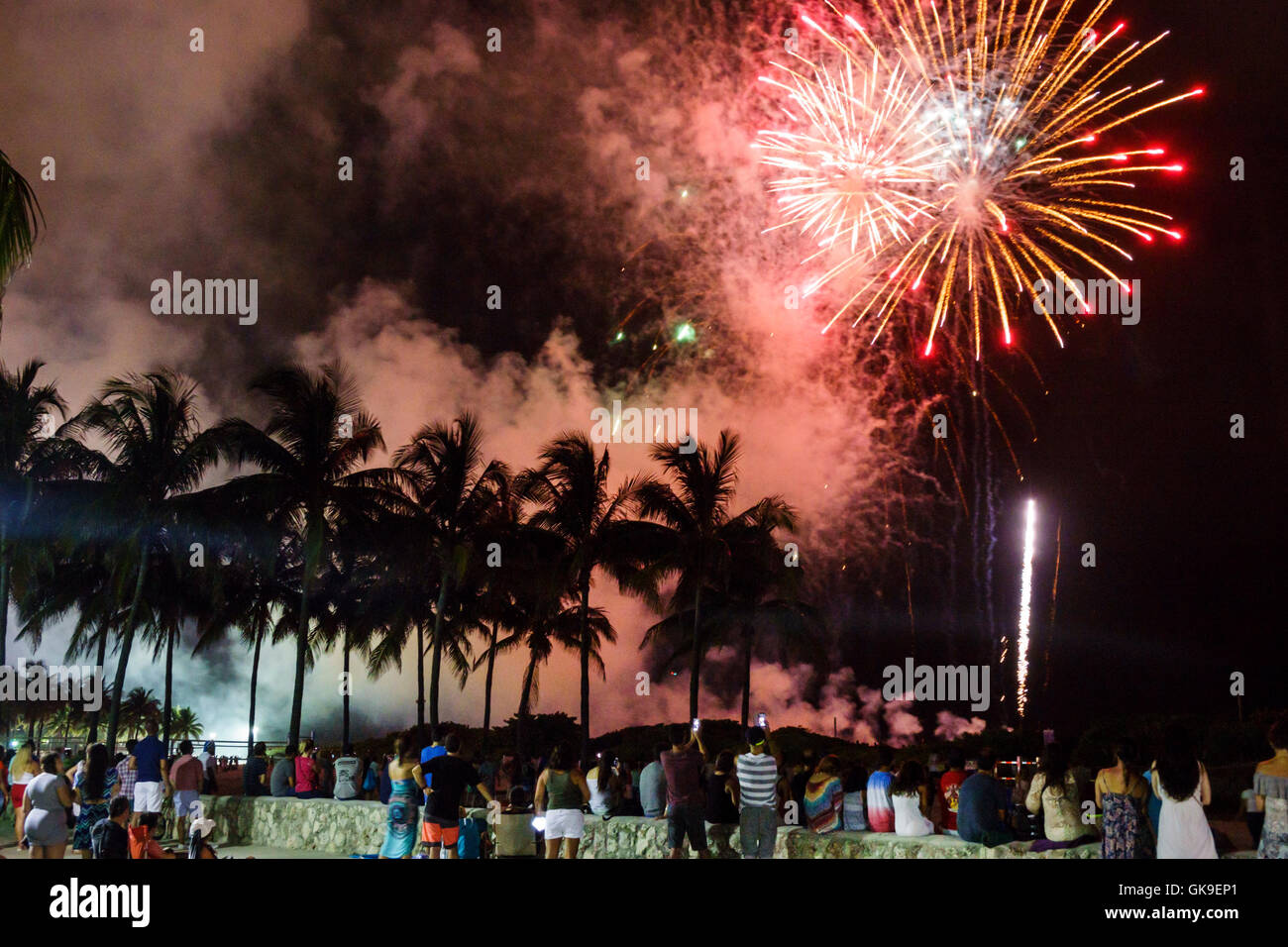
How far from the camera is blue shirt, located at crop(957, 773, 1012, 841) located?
10453mm

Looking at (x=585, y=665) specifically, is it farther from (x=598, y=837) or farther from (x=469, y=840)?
(x=469, y=840)

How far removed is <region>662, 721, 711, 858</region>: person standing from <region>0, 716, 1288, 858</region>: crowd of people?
1 centimetres

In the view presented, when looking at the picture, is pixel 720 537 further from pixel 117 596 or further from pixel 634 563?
pixel 117 596

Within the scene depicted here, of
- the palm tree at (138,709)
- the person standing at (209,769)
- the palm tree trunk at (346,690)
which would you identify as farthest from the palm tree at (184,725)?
the person standing at (209,769)

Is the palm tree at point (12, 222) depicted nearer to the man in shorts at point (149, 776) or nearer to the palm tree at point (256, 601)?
the man in shorts at point (149, 776)

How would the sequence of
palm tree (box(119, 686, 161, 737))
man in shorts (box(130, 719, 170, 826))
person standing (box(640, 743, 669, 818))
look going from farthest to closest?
palm tree (box(119, 686, 161, 737))
man in shorts (box(130, 719, 170, 826))
person standing (box(640, 743, 669, 818))

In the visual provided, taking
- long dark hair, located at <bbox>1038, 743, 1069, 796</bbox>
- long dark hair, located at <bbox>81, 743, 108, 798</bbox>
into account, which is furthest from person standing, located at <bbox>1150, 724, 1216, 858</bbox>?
long dark hair, located at <bbox>81, 743, 108, 798</bbox>

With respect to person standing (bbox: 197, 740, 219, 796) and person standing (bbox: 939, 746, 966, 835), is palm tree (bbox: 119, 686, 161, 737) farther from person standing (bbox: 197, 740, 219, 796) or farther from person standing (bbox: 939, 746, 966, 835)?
person standing (bbox: 939, 746, 966, 835)

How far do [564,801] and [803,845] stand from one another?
2.63 metres

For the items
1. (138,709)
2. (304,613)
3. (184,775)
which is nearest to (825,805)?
(184,775)

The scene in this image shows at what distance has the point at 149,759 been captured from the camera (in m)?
15.5

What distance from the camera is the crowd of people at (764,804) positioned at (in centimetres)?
934

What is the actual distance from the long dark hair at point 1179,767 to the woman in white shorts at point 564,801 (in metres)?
5.59

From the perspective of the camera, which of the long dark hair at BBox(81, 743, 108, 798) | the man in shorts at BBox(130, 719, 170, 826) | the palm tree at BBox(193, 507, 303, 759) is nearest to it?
the long dark hair at BBox(81, 743, 108, 798)
